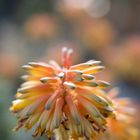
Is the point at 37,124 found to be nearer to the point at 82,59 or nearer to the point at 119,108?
the point at 119,108

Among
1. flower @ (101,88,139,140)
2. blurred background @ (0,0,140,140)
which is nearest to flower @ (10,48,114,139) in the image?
flower @ (101,88,139,140)

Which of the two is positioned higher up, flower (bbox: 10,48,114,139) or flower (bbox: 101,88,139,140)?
flower (bbox: 10,48,114,139)

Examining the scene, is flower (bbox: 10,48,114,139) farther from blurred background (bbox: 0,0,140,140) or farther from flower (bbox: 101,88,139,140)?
blurred background (bbox: 0,0,140,140)

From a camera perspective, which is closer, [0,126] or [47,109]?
[47,109]

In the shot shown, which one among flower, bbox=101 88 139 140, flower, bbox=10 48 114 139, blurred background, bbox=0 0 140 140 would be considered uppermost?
blurred background, bbox=0 0 140 140

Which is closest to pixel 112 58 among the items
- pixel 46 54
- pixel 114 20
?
pixel 46 54
